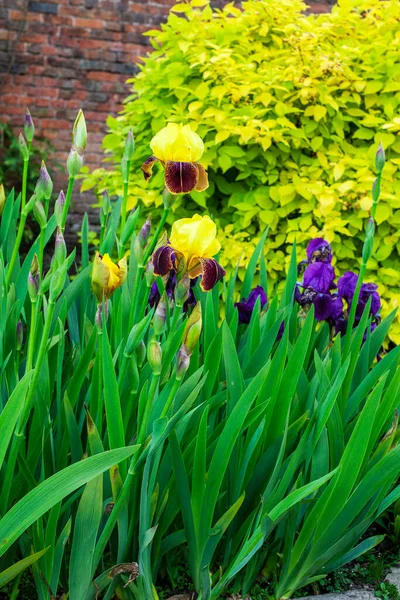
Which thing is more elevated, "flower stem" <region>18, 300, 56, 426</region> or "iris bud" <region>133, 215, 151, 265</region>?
"iris bud" <region>133, 215, 151, 265</region>

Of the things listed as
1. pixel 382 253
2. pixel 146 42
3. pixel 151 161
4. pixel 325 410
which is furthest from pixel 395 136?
pixel 146 42

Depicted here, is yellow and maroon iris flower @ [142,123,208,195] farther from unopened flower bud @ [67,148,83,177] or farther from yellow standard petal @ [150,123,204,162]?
unopened flower bud @ [67,148,83,177]

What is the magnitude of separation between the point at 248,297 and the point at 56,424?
701mm

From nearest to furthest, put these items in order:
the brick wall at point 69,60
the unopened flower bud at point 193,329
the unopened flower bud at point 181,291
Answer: the unopened flower bud at point 193,329, the unopened flower bud at point 181,291, the brick wall at point 69,60

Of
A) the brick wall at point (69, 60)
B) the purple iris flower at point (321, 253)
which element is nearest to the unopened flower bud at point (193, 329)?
the purple iris flower at point (321, 253)

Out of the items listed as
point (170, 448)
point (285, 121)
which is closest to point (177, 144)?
point (170, 448)

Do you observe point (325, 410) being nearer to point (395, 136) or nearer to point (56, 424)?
point (56, 424)

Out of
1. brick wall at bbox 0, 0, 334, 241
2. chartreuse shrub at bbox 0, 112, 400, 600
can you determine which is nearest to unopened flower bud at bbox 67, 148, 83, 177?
chartreuse shrub at bbox 0, 112, 400, 600

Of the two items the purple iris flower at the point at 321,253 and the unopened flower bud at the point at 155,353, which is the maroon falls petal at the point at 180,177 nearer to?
the unopened flower bud at the point at 155,353

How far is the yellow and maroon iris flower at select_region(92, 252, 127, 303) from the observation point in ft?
3.89

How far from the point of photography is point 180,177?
4.11ft

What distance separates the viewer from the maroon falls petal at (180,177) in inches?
49.0

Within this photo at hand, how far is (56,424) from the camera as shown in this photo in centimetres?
135

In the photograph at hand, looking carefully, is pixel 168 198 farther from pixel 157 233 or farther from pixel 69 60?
pixel 69 60
